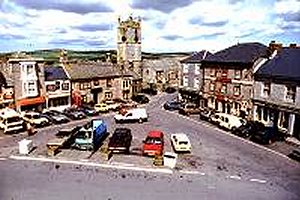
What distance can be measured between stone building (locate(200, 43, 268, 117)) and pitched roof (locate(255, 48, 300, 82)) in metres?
1.62

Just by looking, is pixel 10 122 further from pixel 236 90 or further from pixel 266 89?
pixel 266 89

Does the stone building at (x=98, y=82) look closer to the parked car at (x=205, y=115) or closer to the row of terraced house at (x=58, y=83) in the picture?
the row of terraced house at (x=58, y=83)

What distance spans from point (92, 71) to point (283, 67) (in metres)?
25.6

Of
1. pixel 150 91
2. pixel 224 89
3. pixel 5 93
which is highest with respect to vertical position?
pixel 224 89

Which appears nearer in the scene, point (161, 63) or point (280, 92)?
point (280, 92)

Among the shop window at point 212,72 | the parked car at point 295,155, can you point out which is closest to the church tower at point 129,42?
the shop window at point 212,72

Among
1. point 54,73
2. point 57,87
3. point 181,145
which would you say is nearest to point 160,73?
point 54,73

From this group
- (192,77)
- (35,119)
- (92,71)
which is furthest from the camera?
(192,77)

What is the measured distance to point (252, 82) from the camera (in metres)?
40.4

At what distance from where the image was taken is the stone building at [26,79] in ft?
140

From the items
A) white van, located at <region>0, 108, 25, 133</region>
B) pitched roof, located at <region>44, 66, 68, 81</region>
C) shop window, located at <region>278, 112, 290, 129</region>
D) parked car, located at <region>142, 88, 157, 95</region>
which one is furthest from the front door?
parked car, located at <region>142, 88, 157, 95</region>

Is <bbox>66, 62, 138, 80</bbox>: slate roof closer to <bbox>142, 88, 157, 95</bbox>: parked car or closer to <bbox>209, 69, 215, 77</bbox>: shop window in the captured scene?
<bbox>142, 88, 157, 95</bbox>: parked car

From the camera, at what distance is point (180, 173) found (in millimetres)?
24625

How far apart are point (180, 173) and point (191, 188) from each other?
2901 mm
